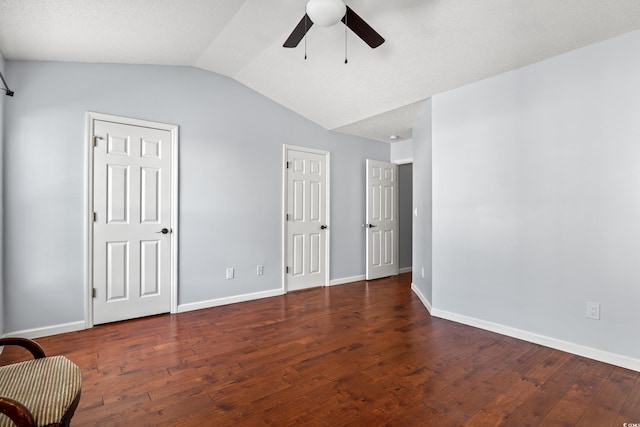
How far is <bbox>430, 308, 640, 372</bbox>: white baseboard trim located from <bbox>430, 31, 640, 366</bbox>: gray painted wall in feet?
0.10

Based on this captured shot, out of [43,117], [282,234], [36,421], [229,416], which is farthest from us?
[282,234]

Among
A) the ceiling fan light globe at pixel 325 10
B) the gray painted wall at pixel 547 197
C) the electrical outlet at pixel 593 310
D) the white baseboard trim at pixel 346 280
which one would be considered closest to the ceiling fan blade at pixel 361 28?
the ceiling fan light globe at pixel 325 10

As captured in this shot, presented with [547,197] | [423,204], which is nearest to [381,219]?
→ [423,204]

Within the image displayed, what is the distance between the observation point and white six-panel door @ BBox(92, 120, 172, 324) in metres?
3.20

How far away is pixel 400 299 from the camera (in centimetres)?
418

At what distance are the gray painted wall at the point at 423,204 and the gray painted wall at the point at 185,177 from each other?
1.10 metres

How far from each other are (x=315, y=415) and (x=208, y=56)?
3.57 meters

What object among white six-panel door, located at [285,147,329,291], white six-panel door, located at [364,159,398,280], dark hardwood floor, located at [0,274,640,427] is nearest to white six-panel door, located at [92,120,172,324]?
dark hardwood floor, located at [0,274,640,427]

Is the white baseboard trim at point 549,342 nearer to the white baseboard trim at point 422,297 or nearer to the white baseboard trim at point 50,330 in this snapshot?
the white baseboard trim at point 422,297

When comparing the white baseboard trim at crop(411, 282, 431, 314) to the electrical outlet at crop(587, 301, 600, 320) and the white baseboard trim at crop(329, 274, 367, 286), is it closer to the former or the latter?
the white baseboard trim at crop(329, 274, 367, 286)

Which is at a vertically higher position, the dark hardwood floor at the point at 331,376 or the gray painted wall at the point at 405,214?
the gray painted wall at the point at 405,214

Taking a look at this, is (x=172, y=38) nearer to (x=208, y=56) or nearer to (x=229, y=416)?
(x=208, y=56)

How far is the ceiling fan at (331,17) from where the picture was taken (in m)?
1.92

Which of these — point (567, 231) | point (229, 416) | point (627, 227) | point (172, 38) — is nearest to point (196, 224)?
point (172, 38)
